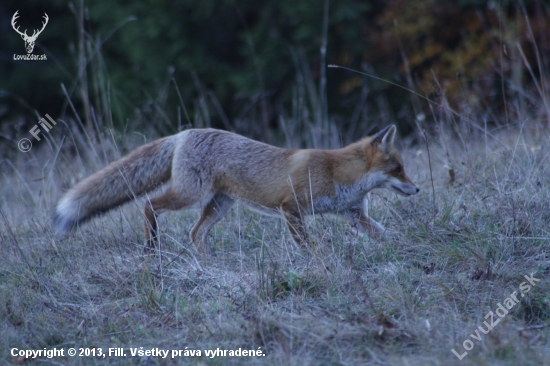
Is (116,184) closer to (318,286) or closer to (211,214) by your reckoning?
(211,214)

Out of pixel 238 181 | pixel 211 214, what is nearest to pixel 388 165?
pixel 238 181

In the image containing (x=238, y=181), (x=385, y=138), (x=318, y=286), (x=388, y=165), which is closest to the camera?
(x=318, y=286)

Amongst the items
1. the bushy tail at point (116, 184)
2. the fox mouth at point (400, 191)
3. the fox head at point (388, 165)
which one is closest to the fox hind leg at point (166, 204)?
the bushy tail at point (116, 184)

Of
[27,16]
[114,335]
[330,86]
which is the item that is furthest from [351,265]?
[27,16]

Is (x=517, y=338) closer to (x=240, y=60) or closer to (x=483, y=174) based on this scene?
(x=483, y=174)

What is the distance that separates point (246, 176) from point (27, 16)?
53.3 feet

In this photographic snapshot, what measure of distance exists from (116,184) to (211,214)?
3.13 feet

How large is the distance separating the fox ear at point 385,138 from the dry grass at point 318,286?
0.60 metres

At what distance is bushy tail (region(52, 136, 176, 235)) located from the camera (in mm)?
5664

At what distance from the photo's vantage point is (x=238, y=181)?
20.1 feet

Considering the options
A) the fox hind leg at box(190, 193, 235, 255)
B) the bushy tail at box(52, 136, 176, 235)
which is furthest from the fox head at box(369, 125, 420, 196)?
the bushy tail at box(52, 136, 176, 235)

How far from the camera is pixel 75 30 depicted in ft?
61.2

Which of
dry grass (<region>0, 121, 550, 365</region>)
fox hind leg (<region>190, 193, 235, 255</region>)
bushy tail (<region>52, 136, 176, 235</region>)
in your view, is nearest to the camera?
dry grass (<region>0, 121, 550, 365</region>)

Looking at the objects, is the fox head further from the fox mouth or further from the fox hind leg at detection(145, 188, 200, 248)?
the fox hind leg at detection(145, 188, 200, 248)
